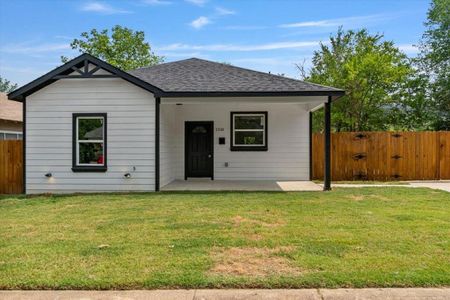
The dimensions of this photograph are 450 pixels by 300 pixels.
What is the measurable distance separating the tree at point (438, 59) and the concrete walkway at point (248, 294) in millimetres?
21804

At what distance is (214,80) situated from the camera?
12.4 m

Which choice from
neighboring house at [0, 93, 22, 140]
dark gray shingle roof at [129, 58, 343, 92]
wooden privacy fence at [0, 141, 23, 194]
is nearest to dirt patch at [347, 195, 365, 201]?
dark gray shingle roof at [129, 58, 343, 92]

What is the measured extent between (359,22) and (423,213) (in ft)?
62.7

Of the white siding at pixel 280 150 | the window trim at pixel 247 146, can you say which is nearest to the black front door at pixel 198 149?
the white siding at pixel 280 150

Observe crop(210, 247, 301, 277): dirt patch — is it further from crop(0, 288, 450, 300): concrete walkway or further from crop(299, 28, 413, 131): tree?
crop(299, 28, 413, 131): tree

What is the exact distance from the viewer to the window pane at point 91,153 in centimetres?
1166

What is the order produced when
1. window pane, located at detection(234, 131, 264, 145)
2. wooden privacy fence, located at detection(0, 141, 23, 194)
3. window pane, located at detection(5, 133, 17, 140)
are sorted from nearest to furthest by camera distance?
wooden privacy fence, located at detection(0, 141, 23, 194), window pane, located at detection(234, 131, 264, 145), window pane, located at detection(5, 133, 17, 140)

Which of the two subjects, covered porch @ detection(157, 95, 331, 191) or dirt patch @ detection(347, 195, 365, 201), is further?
covered porch @ detection(157, 95, 331, 191)

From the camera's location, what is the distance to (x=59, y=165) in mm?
11570

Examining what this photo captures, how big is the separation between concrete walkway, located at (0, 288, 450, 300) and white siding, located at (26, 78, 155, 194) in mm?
7559

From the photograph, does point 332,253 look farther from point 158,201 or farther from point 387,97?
point 387,97

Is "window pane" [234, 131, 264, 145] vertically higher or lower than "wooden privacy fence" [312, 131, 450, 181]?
higher

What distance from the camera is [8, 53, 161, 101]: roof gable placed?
11.1 metres

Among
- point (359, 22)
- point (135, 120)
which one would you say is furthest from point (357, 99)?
point (135, 120)
